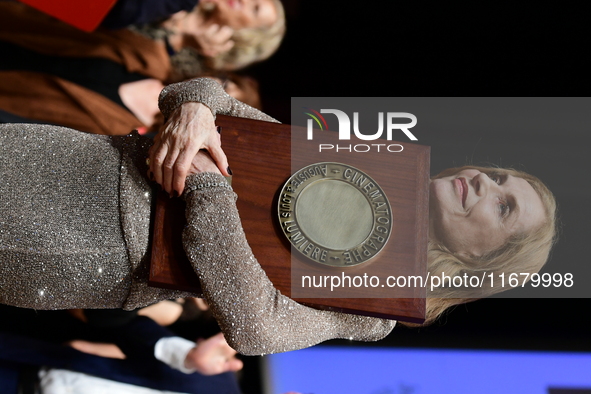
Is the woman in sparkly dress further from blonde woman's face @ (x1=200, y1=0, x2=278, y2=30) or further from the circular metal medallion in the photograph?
blonde woman's face @ (x1=200, y1=0, x2=278, y2=30)

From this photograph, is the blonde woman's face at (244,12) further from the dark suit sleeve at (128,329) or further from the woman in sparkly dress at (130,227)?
the woman in sparkly dress at (130,227)

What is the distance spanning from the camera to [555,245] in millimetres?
1198

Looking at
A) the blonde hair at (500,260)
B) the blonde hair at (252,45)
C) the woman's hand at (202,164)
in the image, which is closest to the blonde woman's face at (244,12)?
the blonde hair at (252,45)

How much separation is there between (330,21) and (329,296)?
143cm

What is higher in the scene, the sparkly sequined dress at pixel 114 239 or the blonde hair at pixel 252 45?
the blonde hair at pixel 252 45

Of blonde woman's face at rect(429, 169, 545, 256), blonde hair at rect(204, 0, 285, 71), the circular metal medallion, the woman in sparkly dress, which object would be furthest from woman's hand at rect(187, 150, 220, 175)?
blonde hair at rect(204, 0, 285, 71)

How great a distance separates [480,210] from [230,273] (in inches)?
20.2

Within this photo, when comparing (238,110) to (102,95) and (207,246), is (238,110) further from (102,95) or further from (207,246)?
(102,95)

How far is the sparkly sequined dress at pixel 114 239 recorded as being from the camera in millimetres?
694

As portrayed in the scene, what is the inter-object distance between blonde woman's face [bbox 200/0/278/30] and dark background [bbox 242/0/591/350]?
0.15m

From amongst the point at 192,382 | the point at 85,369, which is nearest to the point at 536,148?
the point at 192,382

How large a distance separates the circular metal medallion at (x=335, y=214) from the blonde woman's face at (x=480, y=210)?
5.8 inches

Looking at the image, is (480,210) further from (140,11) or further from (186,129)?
(140,11)

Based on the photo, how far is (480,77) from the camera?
5.17 ft
